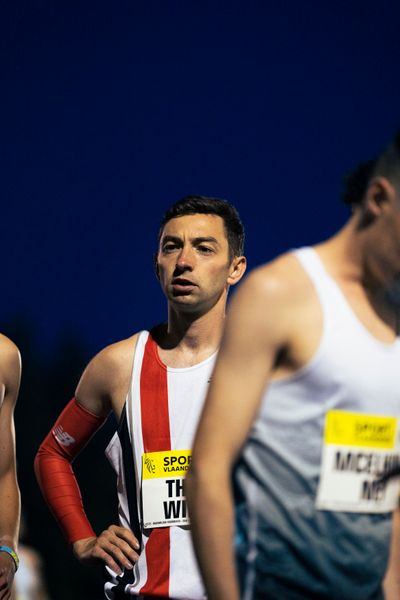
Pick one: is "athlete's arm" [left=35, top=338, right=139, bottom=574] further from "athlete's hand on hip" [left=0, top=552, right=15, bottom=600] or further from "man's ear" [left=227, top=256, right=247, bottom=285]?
"man's ear" [left=227, top=256, right=247, bottom=285]

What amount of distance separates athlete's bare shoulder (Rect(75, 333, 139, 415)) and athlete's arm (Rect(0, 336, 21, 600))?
0.61 ft

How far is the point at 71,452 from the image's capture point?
8.42 feet

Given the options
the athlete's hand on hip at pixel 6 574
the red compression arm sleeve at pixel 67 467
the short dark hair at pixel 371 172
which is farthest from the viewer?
the red compression arm sleeve at pixel 67 467

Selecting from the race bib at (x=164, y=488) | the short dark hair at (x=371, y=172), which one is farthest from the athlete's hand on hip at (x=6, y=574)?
the short dark hair at (x=371, y=172)

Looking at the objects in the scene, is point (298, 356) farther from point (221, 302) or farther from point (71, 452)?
point (71, 452)

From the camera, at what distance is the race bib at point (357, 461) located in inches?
51.9

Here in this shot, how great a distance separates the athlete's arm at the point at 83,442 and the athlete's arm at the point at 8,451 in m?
0.14

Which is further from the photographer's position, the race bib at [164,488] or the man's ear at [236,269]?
the man's ear at [236,269]

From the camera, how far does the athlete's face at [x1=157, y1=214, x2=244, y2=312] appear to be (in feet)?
7.86

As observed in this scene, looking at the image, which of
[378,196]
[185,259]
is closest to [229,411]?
[378,196]

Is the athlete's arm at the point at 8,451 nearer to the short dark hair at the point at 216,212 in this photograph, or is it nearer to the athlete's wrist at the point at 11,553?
the athlete's wrist at the point at 11,553

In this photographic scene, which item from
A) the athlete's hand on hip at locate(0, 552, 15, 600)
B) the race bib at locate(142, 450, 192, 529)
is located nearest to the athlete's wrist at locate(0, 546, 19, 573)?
the athlete's hand on hip at locate(0, 552, 15, 600)

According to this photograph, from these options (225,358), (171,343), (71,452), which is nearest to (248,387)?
(225,358)

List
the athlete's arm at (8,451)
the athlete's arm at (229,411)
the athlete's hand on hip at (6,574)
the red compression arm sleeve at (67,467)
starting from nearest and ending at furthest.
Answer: the athlete's arm at (229,411) → the athlete's hand on hip at (6,574) → the athlete's arm at (8,451) → the red compression arm sleeve at (67,467)
